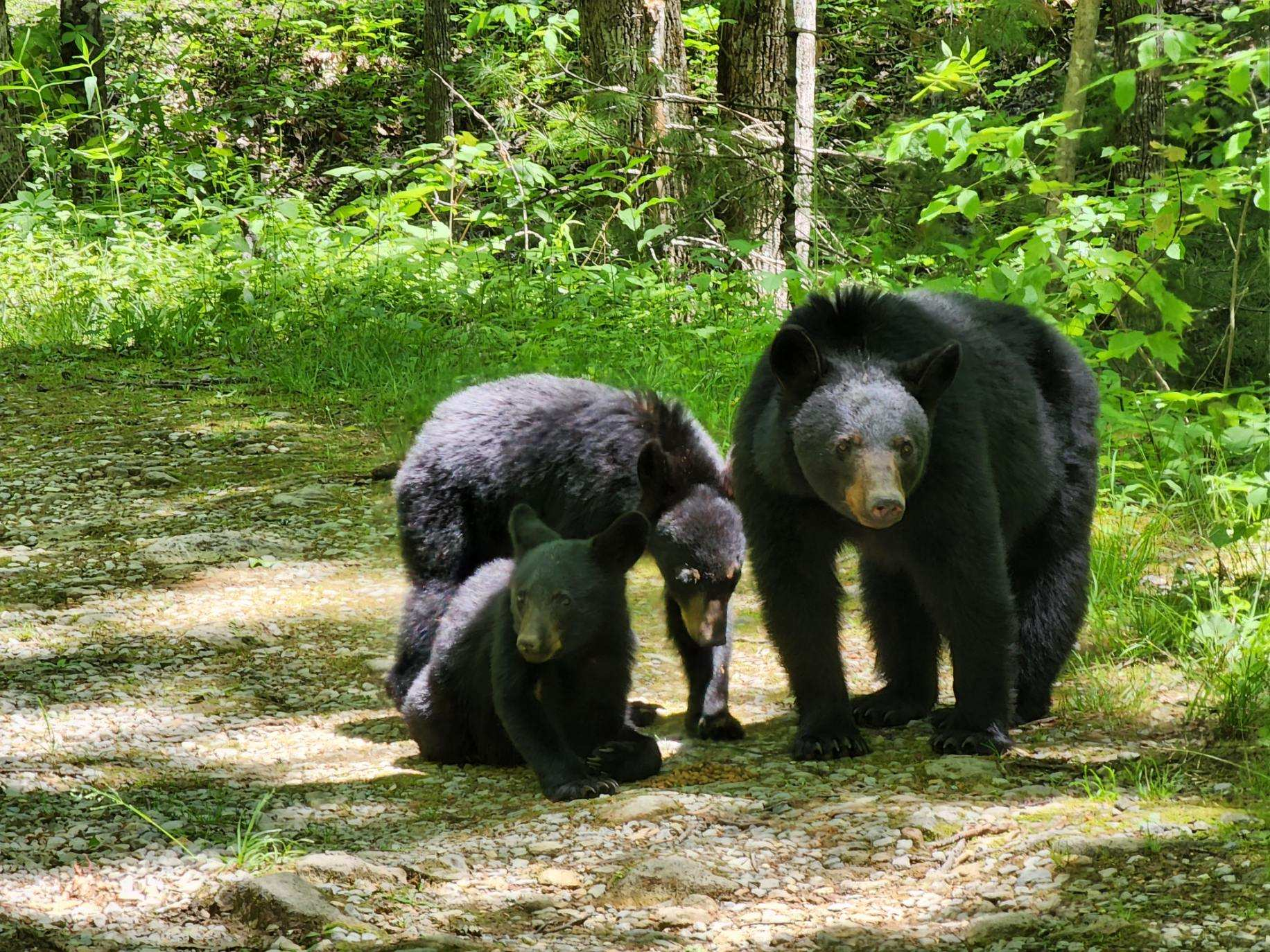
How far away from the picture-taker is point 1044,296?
642cm

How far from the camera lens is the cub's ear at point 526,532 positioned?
4445 millimetres

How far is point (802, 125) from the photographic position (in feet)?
31.1

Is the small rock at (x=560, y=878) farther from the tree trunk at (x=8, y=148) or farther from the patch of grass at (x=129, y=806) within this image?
the tree trunk at (x=8, y=148)

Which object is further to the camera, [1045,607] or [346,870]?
[1045,607]

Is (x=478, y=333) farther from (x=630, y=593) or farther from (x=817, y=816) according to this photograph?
(x=817, y=816)

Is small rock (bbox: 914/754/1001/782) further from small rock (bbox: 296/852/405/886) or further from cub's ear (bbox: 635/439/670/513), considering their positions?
small rock (bbox: 296/852/405/886)

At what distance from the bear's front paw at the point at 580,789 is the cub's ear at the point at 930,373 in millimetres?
1595

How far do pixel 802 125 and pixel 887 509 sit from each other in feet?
21.4

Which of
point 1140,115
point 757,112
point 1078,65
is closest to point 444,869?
point 1078,65

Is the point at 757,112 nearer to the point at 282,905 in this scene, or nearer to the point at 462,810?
the point at 462,810

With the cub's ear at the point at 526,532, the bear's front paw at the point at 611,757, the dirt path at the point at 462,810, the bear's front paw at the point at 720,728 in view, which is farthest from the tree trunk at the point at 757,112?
the bear's front paw at the point at 611,757

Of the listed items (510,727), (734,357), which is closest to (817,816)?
(510,727)

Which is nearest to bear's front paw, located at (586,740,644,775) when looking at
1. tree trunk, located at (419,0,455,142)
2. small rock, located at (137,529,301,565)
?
small rock, located at (137,529,301,565)

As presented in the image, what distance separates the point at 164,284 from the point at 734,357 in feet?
17.5
